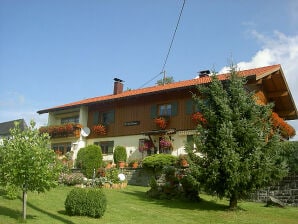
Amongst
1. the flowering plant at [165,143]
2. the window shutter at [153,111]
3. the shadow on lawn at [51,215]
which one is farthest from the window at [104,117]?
the shadow on lawn at [51,215]

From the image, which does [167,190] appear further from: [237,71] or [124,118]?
[124,118]

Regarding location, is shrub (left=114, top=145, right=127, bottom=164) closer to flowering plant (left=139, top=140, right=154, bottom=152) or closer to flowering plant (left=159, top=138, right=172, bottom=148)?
flowering plant (left=139, top=140, right=154, bottom=152)

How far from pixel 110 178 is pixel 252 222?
36.3ft

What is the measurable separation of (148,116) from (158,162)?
7.37m

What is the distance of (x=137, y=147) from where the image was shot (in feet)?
101

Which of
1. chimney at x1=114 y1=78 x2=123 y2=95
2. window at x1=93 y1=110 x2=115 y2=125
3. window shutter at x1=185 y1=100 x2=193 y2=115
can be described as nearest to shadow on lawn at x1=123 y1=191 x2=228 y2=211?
window shutter at x1=185 y1=100 x2=193 y2=115

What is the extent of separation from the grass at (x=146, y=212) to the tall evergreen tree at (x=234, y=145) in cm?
117

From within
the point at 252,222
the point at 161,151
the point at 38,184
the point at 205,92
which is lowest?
the point at 252,222

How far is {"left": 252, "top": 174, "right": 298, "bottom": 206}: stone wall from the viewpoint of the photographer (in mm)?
19216

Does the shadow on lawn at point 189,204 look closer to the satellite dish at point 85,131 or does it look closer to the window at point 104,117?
the window at point 104,117

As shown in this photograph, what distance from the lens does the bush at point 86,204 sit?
43.5 ft

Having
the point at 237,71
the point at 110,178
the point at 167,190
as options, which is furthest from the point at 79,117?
the point at 237,71

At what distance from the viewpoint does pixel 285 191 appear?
63.9ft

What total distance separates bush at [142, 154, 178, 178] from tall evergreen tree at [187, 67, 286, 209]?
6.58m
